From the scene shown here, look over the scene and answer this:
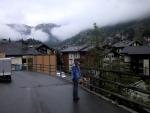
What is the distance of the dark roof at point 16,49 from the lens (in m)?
91.0

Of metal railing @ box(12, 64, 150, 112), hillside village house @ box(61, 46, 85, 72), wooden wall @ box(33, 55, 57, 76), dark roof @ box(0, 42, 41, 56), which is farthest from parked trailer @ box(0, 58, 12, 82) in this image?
hillside village house @ box(61, 46, 85, 72)

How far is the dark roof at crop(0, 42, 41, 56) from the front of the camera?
91000 mm

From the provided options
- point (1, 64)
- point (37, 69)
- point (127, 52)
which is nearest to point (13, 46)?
point (127, 52)

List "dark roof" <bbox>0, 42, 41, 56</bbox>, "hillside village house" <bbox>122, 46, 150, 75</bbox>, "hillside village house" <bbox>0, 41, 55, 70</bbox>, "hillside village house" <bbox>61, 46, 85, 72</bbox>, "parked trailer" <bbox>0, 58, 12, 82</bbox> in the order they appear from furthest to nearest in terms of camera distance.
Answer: "hillside village house" <bbox>61, 46, 85, 72</bbox>, "dark roof" <bbox>0, 42, 41, 56</bbox>, "hillside village house" <bbox>0, 41, 55, 70</bbox>, "hillside village house" <bbox>122, 46, 150, 75</bbox>, "parked trailer" <bbox>0, 58, 12, 82</bbox>

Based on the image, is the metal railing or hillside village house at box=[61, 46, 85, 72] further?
hillside village house at box=[61, 46, 85, 72]

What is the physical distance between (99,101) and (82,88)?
495 centimetres

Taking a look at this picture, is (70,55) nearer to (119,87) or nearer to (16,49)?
(16,49)

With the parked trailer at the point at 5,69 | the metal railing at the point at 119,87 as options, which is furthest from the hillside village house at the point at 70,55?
the metal railing at the point at 119,87

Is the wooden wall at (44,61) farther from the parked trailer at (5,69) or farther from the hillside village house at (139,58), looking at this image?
the hillside village house at (139,58)

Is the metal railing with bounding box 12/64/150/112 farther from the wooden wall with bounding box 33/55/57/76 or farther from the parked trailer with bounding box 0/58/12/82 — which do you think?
the wooden wall with bounding box 33/55/57/76

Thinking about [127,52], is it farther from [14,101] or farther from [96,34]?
[14,101]

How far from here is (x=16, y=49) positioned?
307ft

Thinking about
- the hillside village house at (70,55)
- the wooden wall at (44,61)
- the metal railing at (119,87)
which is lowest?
the metal railing at (119,87)

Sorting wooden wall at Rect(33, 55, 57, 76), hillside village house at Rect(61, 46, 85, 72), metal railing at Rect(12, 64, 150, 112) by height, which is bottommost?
metal railing at Rect(12, 64, 150, 112)
